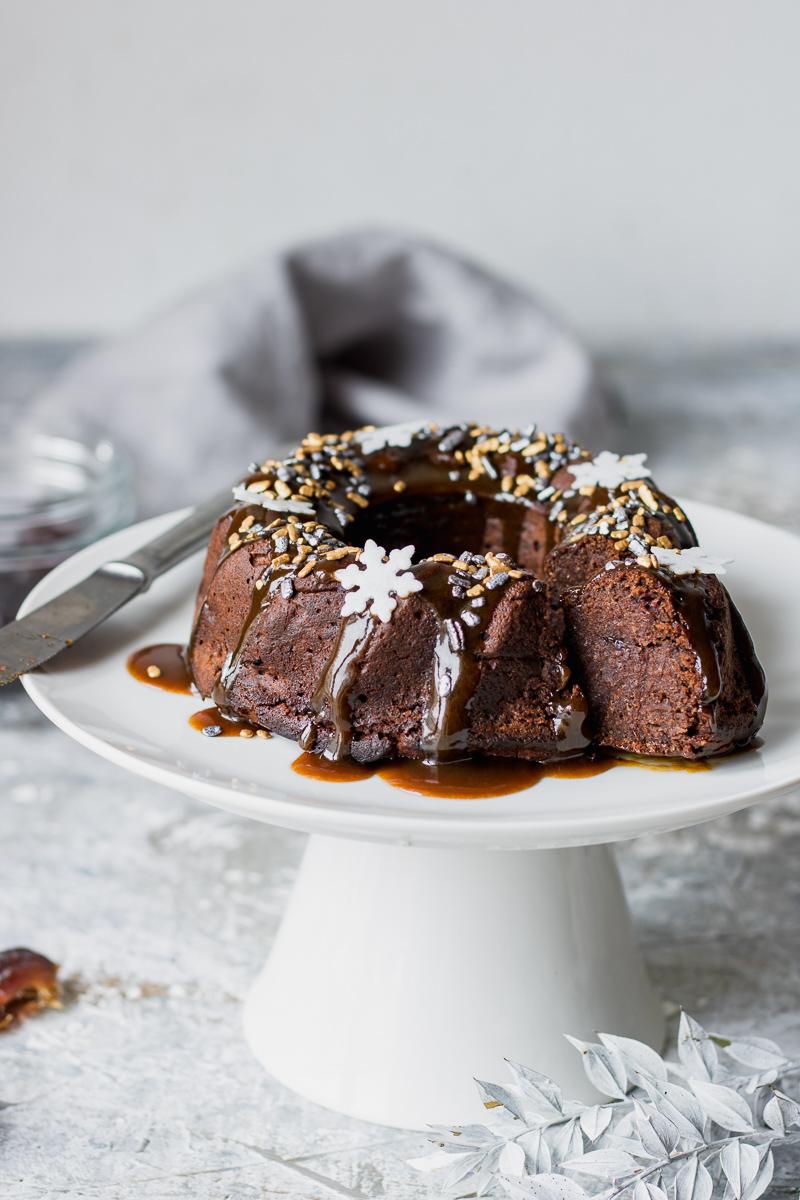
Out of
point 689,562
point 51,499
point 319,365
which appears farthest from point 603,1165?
point 319,365

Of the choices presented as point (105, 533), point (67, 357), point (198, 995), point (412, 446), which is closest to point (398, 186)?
point (67, 357)

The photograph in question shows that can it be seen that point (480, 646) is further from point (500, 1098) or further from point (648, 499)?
point (500, 1098)

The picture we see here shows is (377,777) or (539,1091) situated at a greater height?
(377,777)

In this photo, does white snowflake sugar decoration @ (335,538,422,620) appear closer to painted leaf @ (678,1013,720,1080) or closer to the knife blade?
the knife blade

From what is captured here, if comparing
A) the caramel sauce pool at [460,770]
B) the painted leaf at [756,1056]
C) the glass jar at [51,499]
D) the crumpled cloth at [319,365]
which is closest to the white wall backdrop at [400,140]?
the crumpled cloth at [319,365]

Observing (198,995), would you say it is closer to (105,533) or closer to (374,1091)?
(374,1091)

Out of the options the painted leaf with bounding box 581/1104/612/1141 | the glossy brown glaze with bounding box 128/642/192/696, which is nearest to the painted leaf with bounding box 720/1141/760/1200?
the painted leaf with bounding box 581/1104/612/1141

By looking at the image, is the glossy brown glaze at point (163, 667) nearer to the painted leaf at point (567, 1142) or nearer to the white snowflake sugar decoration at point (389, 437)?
the white snowflake sugar decoration at point (389, 437)
